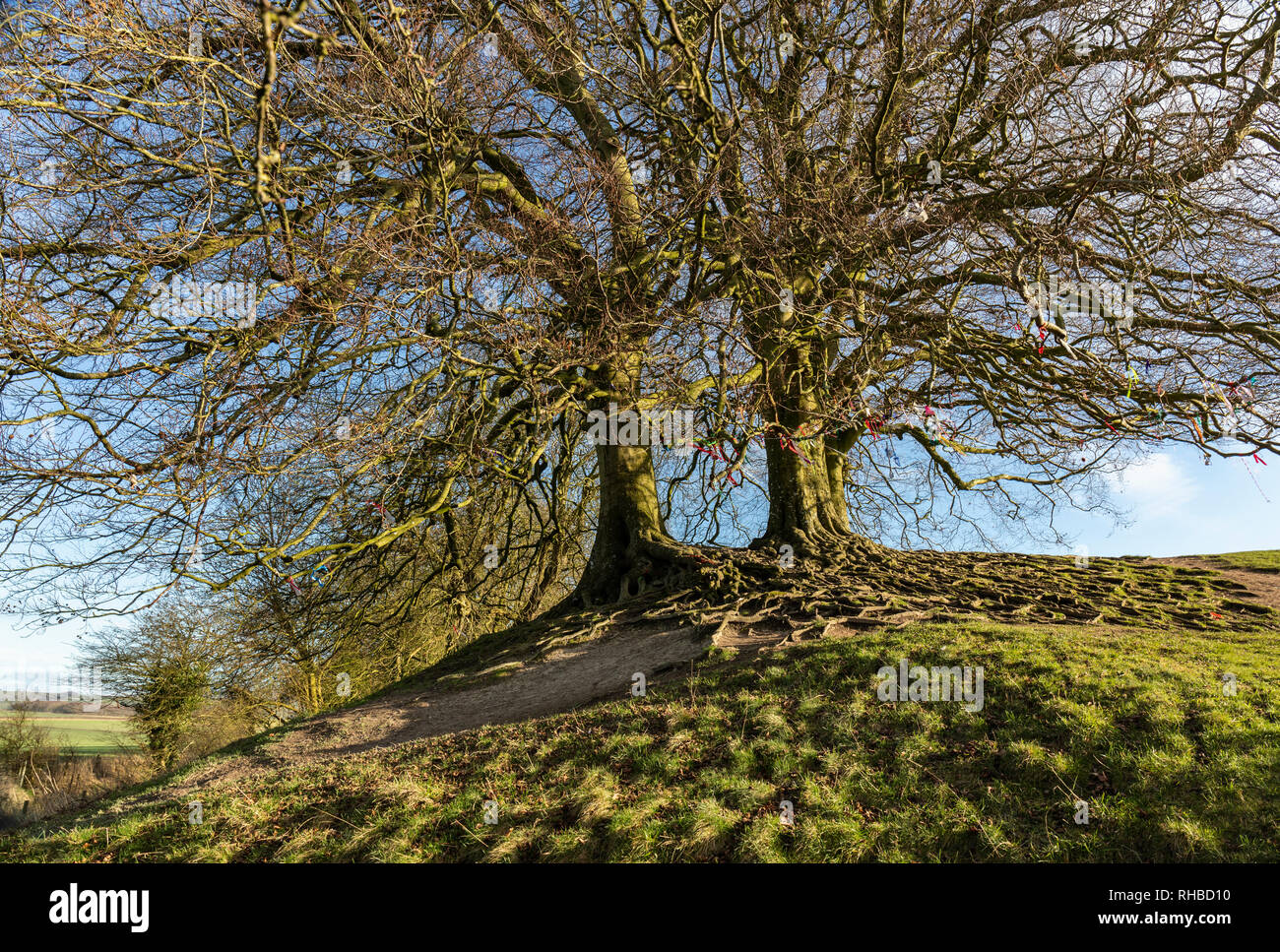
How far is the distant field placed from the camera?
19.0m

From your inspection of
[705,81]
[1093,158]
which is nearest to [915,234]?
[1093,158]

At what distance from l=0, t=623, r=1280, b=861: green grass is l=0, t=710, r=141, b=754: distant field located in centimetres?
1396

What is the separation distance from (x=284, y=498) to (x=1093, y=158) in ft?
32.4

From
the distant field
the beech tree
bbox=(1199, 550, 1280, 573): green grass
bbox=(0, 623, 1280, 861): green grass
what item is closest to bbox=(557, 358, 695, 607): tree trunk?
the beech tree

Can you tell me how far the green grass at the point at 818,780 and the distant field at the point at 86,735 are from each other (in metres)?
14.0

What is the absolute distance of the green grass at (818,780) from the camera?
4.86 metres

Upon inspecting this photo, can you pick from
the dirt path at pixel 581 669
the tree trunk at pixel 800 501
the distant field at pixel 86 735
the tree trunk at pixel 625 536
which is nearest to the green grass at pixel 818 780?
the dirt path at pixel 581 669

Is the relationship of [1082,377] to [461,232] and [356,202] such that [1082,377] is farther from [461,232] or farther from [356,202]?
[356,202]

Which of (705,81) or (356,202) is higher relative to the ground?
(705,81)

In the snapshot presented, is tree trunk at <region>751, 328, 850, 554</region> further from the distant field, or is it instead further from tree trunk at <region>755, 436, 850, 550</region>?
the distant field

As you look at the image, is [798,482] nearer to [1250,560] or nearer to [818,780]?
[818,780]

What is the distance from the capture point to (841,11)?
31.8 ft

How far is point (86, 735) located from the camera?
992 inches
